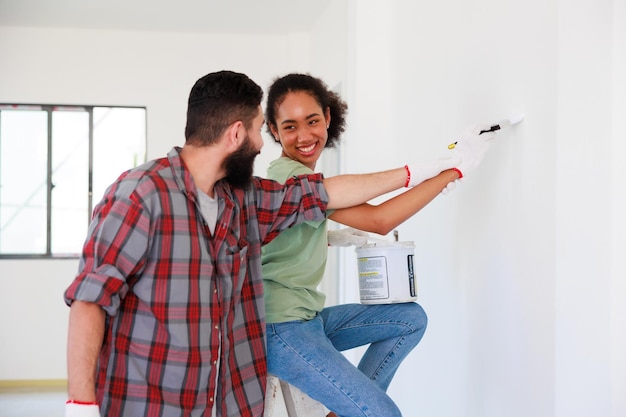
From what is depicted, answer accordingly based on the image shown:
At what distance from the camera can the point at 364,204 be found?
2.06m

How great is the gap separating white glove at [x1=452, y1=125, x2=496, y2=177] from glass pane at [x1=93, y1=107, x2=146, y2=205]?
5.02m

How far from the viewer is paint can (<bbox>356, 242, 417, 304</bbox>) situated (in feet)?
6.87

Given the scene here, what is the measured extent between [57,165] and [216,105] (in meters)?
5.31

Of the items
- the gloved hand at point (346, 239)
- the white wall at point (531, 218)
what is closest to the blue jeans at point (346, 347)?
the gloved hand at point (346, 239)

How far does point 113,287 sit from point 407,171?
876 millimetres

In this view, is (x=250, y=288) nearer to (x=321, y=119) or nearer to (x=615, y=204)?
(x=321, y=119)

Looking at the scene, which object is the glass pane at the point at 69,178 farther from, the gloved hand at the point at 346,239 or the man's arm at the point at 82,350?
the man's arm at the point at 82,350

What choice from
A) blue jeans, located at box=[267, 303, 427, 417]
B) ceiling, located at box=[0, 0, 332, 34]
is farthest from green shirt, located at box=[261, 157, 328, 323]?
ceiling, located at box=[0, 0, 332, 34]

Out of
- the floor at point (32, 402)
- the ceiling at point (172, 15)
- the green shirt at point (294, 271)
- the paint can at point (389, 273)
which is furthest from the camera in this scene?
the ceiling at point (172, 15)

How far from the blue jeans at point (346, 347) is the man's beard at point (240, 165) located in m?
0.40

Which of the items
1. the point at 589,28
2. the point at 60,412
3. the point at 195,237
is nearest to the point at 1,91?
the point at 60,412

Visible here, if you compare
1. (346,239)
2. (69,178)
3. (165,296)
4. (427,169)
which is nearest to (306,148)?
(346,239)

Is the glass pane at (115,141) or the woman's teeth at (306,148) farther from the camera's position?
the glass pane at (115,141)

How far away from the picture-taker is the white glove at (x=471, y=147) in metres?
2.04
